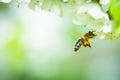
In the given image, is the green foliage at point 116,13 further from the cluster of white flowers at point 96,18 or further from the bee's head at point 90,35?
the bee's head at point 90,35

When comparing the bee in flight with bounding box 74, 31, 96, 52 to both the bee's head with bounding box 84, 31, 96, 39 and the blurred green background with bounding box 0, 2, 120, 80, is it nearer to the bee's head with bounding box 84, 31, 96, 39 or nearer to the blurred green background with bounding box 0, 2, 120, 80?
the bee's head with bounding box 84, 31, 96, 39

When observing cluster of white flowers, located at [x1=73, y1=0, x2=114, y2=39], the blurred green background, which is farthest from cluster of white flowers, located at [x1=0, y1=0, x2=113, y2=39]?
the blurred green background

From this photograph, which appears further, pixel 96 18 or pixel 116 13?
pixel 96 18

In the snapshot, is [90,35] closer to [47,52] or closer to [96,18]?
[96,18]

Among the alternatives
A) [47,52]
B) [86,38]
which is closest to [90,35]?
[86,38]

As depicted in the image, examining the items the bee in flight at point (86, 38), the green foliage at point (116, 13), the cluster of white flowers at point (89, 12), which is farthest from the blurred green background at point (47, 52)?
the green foliage at point (116, 13)

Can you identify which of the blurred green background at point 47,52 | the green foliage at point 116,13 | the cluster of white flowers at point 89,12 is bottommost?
the green foliage at point 116,13

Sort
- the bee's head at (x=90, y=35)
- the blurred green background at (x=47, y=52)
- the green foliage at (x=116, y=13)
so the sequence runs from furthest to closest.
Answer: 1. the blurred green background at (x=47, y=52)
2. the bee's head at (x=90, y=35)
3. the green foliage at (x=116, y=13)

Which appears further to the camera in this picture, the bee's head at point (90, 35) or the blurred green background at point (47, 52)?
the blurred green background at point (47, 52)

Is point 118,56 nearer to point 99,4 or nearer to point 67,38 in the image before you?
point 67,38

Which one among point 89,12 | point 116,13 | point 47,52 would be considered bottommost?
point 116,13
